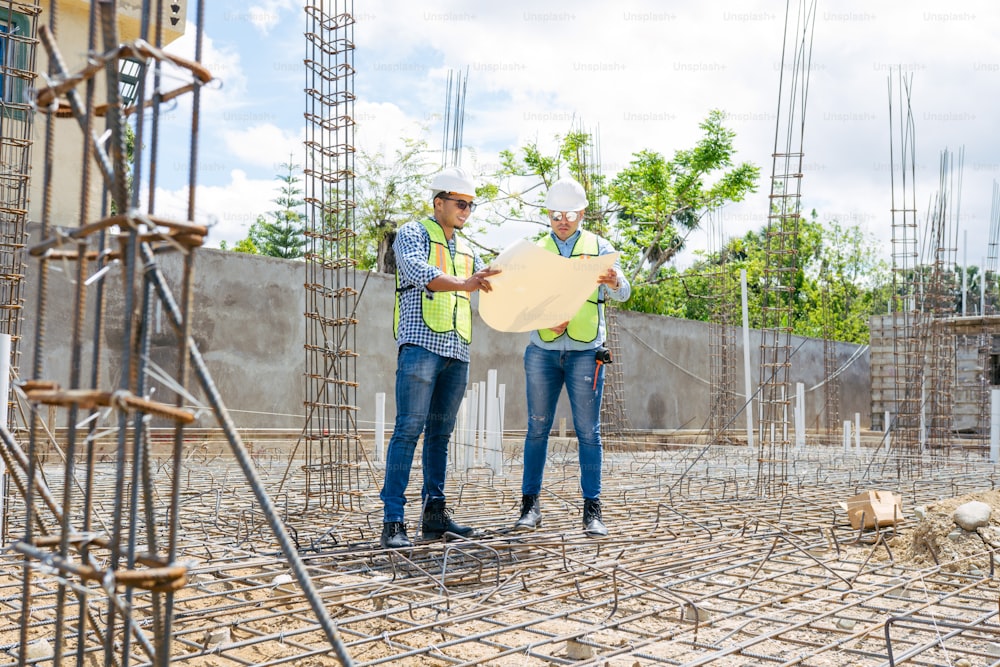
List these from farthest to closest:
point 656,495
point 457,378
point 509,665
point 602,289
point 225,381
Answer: point 225,381
point 656,495
point 602,289
point 457,378
point 509,665

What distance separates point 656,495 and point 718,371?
479 inches

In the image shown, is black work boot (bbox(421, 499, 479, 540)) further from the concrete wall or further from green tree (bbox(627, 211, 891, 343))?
green tree (bbox(627, 211, 891, 343))

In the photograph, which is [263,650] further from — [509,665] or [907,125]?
[907,125]

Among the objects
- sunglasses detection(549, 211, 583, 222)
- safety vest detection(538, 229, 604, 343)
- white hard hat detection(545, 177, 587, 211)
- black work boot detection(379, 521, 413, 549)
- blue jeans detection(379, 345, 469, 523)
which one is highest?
white hard hat detection(545, 177, 587, 211)

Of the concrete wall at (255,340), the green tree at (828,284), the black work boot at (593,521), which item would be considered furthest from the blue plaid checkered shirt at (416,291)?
the green tree at (828,284)

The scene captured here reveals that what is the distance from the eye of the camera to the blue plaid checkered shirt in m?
3.58

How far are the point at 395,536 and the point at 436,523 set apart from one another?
0.93ft

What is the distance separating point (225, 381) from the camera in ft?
33.4

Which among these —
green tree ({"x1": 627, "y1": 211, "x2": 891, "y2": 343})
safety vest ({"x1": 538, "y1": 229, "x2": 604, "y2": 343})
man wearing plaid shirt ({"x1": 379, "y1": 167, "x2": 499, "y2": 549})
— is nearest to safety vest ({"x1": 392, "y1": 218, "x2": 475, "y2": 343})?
man wearing plaid shirt ({"x1": 379, "y1": 167, "x2": 499, "y2": 549})

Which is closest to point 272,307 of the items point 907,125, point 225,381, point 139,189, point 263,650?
point 225,381

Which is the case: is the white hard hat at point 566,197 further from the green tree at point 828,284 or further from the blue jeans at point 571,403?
the green tree at point 828,284

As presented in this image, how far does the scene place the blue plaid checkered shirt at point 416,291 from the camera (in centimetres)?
358

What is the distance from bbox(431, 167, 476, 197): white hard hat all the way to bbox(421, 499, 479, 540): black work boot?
1.28 m

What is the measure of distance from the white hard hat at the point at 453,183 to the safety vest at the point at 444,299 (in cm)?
17
